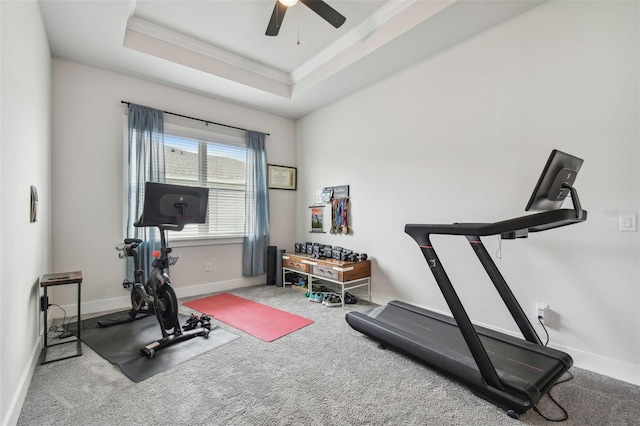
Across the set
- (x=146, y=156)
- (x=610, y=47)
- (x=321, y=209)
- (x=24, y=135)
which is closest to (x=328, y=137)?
(x=321, y=209)

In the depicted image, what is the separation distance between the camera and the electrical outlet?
7.91 feet

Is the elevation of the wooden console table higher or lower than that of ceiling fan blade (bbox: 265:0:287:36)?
lower

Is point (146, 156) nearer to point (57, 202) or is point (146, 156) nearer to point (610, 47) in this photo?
point (57, 202)

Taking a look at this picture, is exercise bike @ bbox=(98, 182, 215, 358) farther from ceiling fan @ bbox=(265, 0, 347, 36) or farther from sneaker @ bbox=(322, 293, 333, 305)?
ceiling fan @ bbox=(265, 0, 347, 36)

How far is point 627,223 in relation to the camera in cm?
206

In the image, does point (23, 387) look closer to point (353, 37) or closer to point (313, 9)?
point (313, 9)

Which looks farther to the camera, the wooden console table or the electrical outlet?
the wooden console table

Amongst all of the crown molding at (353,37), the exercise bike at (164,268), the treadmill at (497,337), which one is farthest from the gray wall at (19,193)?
the crown molding at (353,37)

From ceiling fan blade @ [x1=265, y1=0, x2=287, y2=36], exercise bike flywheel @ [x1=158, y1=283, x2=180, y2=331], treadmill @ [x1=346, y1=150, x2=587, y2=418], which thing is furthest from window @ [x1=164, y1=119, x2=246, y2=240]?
treadmill @ [x1=346, y1=150, x2=587, y2=418]

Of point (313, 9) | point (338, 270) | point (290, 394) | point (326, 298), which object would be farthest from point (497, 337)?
point (313, 9)

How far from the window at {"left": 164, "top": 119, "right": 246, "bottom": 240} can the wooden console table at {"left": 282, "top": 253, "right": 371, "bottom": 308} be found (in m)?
1.15

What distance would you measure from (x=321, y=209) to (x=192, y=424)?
3.36 m

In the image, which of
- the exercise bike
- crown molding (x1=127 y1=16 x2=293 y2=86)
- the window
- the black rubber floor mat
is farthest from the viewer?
the window

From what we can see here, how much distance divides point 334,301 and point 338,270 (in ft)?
1.42
